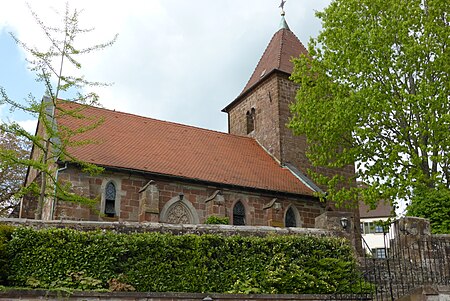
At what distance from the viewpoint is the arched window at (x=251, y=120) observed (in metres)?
28.8

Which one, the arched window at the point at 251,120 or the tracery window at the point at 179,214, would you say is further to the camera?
the arched window at the point at 251,120

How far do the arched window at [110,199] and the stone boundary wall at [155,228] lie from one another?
6.34 m

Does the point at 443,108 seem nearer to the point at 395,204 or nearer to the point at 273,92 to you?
the point at 395,204

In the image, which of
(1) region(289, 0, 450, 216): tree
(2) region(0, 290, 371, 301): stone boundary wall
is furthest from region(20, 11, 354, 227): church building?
(2) region(0, 290, 371, 301): stone boundary wall

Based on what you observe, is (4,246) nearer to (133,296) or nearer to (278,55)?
(133,296)

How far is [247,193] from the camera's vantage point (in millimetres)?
21391

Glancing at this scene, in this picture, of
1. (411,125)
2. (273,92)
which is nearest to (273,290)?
(411,125)

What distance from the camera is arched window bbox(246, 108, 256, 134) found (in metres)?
28.8

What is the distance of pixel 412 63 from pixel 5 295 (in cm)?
1379

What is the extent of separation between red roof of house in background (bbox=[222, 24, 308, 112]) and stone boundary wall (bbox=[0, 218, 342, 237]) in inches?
585

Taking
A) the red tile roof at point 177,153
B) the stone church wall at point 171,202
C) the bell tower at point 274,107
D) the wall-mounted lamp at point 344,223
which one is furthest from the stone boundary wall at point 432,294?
the bell tower at point 274,107

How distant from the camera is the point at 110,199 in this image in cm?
1898

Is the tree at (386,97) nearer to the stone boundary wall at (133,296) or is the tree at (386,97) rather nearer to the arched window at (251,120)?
the stone boundary wall at (133,296)

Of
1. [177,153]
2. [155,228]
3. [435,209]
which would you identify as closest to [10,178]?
[177,153]
